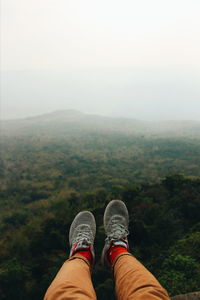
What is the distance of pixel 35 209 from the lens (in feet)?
59.6

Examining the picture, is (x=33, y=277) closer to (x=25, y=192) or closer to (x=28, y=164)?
(x=25, y=192)

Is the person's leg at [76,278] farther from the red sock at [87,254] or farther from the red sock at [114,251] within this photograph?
the red sock at [114,251]

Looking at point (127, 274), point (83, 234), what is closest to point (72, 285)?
point (127, 274)

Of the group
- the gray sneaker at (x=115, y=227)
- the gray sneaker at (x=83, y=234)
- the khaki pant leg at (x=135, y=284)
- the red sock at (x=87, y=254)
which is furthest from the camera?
the gray sneaker at (x=115, y=227)

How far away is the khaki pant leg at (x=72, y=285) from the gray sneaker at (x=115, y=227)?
80 cm

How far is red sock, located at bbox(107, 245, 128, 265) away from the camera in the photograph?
2.69 metres

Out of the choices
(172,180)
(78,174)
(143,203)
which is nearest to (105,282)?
(143,203)

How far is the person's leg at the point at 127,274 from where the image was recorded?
171 cm

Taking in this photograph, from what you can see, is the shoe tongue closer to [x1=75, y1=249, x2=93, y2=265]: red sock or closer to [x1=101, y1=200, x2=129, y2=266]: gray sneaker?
[x1=101, y1=200, x2=129, y2=266]: gray sneaker

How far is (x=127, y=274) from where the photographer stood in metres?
2.03

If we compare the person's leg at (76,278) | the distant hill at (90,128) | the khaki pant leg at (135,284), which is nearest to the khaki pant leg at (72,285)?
the person's leg at (76,278)

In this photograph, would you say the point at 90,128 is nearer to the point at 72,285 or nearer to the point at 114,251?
the point at 114,251

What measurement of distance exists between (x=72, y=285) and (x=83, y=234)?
1.34 meters

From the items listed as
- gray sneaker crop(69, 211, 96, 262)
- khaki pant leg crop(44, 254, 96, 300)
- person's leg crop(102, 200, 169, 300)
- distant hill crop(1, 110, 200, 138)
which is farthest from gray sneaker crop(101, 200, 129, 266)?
distant hill crop(1, 110, 200, 138)
